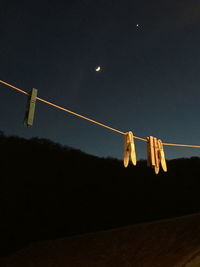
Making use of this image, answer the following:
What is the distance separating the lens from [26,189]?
1595 cm

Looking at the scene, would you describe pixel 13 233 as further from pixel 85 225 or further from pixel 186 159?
pixel 186 159

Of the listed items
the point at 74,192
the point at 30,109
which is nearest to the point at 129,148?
the point at 30,109

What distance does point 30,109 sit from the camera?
268 cm

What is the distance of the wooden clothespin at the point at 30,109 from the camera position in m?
2.65

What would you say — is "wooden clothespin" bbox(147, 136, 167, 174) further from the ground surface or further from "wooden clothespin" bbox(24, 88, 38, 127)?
the ground surface

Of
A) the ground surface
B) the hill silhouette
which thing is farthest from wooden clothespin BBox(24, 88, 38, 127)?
the hill silhouette

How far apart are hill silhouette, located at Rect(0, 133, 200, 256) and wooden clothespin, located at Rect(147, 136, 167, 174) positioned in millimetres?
11908

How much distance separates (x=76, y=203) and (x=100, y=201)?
1833 millimetres

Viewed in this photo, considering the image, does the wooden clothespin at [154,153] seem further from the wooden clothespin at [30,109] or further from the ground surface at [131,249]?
the ground surface at [131,249]

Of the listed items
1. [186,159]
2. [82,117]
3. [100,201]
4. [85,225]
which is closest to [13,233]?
[85,225]

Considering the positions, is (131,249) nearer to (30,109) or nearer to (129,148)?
(129,148)

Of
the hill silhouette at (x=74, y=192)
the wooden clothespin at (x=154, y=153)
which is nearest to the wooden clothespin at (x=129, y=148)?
the wooden clothespin at (x=154, y=153)

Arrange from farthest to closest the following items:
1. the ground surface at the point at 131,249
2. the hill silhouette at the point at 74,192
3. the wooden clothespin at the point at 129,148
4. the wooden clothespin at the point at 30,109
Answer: the hill silhouette at the point at 74,192
the ground surface at the point at 131,249
the wooden clothespin at the point at 129,148
the wooden clothespin at the point at 30,109

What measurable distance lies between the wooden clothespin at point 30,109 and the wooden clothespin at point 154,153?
1995 millimetres
